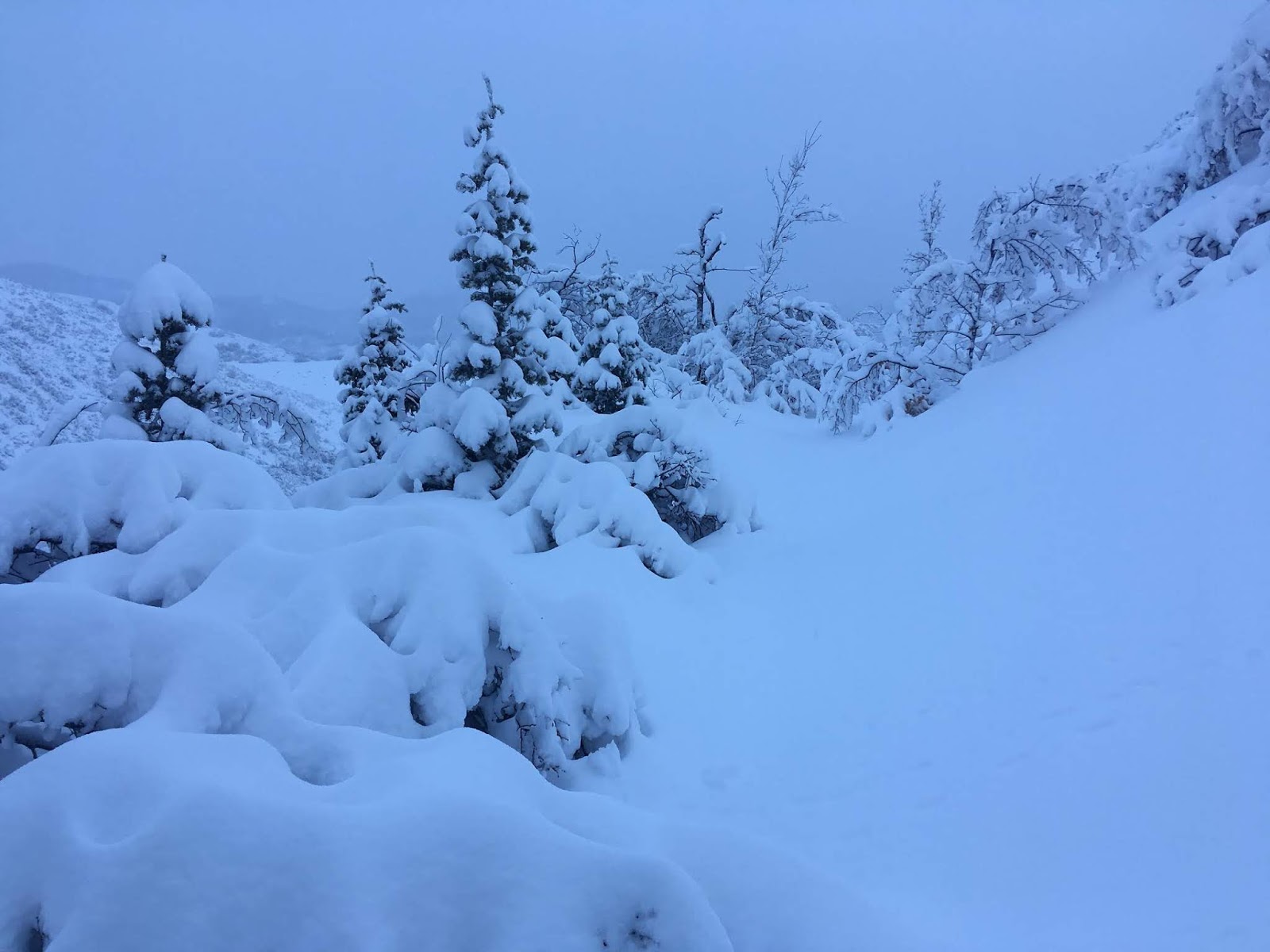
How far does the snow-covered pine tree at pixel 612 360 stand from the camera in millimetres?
14719

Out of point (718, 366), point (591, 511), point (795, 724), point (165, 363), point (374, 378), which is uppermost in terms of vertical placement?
point (718, 366)

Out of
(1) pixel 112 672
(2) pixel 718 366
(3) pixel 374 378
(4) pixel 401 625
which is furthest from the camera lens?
(2) pixel 718 366

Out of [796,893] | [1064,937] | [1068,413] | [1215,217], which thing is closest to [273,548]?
[796,893]

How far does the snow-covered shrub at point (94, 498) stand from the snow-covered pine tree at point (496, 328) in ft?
16.6

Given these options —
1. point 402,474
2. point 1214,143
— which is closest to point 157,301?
point 402,474

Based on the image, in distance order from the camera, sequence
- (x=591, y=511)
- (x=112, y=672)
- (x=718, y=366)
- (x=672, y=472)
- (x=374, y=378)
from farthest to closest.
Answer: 1. (x=718, y=366)
2. (x=374, y=378)
3. (x=672, y=472)
4. (x=591, y=511)
5. (x=112, y=672)

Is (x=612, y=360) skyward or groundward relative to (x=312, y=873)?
skyward

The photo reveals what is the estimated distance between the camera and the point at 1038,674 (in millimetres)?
4879

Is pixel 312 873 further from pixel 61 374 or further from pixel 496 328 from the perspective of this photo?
pixel 61 374

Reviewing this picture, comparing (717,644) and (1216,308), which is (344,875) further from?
(1216,308)

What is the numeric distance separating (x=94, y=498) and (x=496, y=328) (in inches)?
260

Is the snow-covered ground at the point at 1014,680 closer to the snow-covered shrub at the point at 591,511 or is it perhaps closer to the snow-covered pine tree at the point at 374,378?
the snow-covered shrub at the point at 591,511

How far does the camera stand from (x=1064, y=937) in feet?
10.0

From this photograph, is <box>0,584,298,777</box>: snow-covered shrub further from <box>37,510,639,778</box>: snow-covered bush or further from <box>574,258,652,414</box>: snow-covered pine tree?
<box>574,258,652,414</box>: snow-covered pine tree
